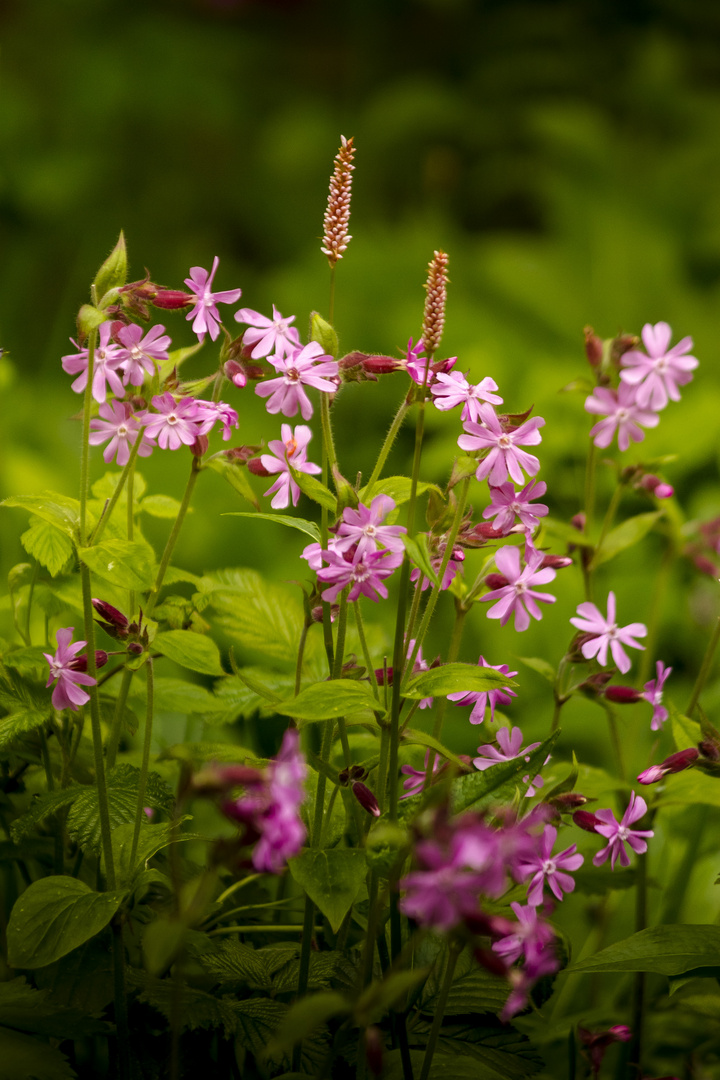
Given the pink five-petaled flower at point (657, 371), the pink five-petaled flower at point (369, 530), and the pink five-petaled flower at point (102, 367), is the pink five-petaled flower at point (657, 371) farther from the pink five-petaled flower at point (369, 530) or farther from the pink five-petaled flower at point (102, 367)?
the pink five-petaled flower at point (102, 367)

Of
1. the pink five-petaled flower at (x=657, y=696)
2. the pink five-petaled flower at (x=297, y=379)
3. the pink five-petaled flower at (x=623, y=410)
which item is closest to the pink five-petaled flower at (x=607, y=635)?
the pink five-petaled flower at (x=657, y=696)

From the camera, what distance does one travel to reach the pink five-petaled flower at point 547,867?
1.82ft

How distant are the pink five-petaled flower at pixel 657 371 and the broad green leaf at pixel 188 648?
0.29m

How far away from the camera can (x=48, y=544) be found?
63 centimetres

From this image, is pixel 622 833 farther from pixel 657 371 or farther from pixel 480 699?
pixel 657 371

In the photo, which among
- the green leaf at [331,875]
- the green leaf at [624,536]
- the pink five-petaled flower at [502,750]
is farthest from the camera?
the green leaf at [624,536]

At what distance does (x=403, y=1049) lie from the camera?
1.77 feet

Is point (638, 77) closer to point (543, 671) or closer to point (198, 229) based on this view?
point (198, 229)

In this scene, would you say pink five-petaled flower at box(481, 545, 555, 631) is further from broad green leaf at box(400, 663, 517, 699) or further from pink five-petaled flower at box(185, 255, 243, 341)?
pink five-petaled flower at box(185, 255, 243, 341)

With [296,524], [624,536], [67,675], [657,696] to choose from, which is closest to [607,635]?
[657,696]

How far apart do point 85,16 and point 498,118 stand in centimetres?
107

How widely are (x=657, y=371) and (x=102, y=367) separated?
33cm

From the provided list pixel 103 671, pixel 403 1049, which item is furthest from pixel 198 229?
pixel 403 1049

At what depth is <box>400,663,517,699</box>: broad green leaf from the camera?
0.54 m
